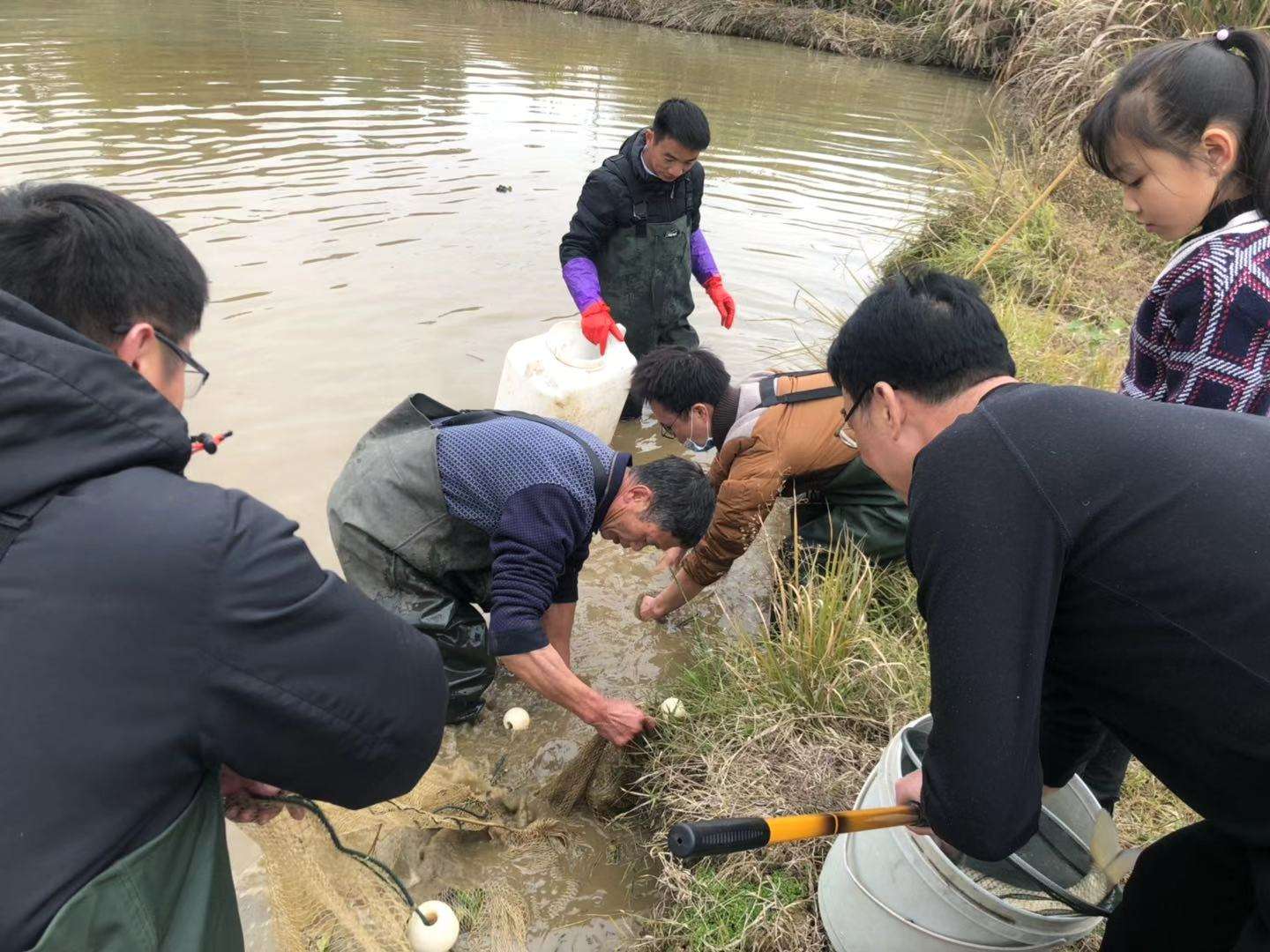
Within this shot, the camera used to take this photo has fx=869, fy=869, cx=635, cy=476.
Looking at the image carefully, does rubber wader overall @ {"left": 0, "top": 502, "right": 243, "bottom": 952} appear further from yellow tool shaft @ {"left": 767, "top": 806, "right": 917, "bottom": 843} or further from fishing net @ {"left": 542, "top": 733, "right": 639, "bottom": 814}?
fishing net @ {"left": 542, "top": 733, "right": 639, "bottom": 814}

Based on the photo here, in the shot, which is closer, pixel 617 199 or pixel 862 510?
pixel 862 510

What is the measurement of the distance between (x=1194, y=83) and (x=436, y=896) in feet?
9.58

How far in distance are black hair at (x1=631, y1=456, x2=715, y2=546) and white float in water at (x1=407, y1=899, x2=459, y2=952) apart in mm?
1254

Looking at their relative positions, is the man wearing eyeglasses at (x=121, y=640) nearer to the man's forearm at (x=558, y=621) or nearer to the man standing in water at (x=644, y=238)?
the man's forearm at (x=558, y=621)

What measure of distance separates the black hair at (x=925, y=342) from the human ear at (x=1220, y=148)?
3.02ft

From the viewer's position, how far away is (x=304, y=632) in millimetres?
1149

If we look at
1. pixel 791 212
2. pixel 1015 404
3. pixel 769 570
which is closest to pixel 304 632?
pixel 1015 404

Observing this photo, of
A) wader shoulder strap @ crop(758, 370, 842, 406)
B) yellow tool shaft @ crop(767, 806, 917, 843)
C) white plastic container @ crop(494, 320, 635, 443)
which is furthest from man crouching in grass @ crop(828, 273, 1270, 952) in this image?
white plastic container @ crop(494, 320, 635, 443)

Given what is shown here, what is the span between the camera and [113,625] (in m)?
1.04

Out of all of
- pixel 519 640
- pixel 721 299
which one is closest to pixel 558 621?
pixel 519 640

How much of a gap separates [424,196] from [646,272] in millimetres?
4613

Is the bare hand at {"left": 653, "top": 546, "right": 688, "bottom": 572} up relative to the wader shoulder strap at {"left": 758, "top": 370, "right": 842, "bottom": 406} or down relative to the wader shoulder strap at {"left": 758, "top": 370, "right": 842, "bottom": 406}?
down

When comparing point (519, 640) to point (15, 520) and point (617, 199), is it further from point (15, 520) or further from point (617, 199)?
point (617, 199)

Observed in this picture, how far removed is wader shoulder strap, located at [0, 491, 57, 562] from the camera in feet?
3.37
